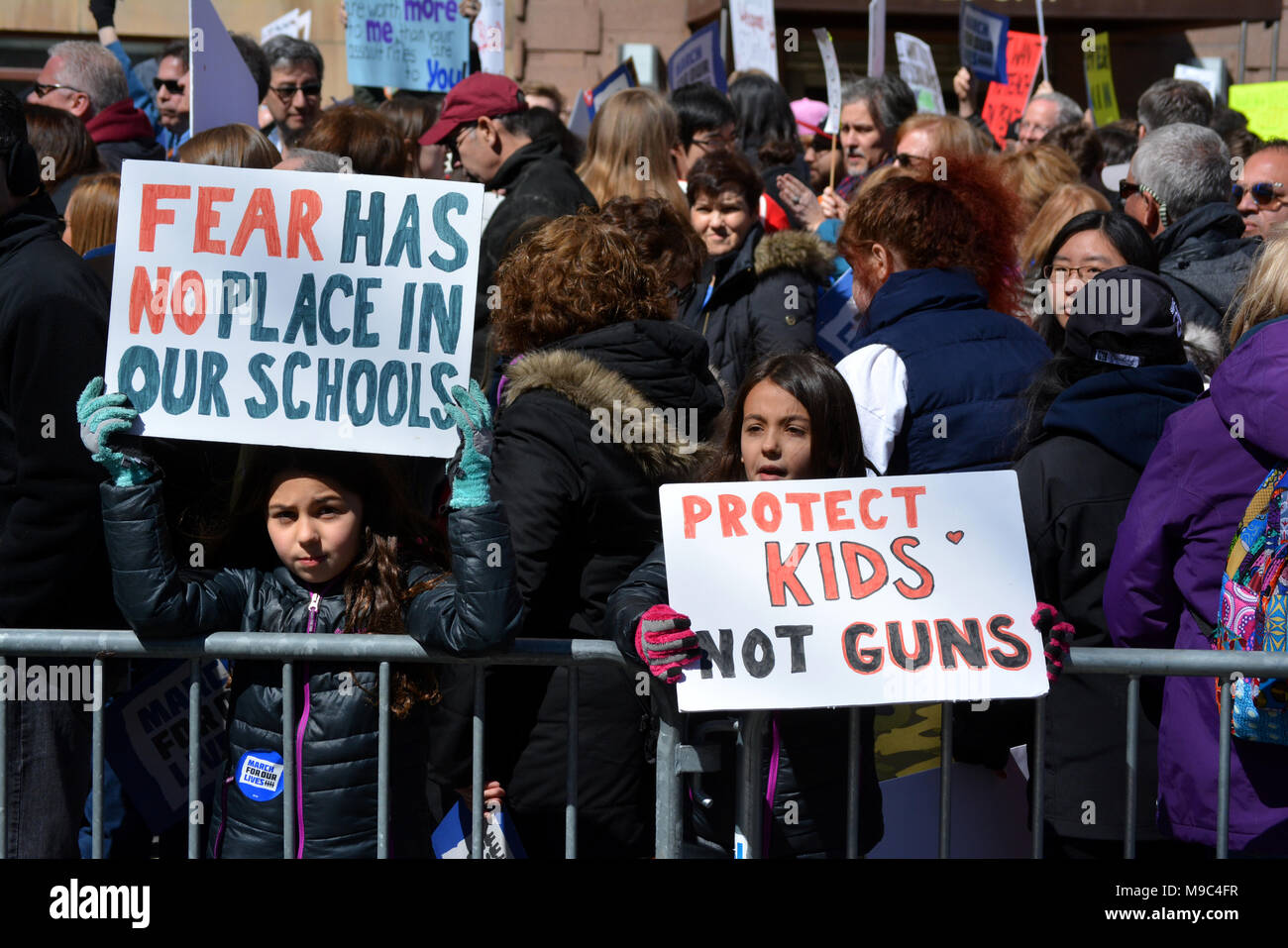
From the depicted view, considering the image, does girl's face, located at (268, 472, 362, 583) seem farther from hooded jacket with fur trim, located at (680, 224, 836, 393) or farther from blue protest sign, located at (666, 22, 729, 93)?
blue protest sign, located at (666, 22, 729, 93)

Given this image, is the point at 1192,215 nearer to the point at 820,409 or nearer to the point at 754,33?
the point at 820,409

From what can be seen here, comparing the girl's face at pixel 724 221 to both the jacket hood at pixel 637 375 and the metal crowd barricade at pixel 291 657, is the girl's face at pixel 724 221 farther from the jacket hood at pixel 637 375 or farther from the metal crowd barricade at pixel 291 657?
the metal crowd barricade at pixel 291 657

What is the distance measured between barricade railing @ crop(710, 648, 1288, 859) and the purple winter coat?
69 mm

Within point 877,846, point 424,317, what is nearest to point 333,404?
point 424,317

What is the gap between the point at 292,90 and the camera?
25.7ft

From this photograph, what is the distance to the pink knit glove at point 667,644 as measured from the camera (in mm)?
2785

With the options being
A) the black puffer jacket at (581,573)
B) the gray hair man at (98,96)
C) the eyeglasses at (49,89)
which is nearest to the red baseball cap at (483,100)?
the gray hair man at (98,96)

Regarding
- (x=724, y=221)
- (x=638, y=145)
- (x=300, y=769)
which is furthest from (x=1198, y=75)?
(x=300, y=769)

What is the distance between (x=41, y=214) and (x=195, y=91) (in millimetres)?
1635

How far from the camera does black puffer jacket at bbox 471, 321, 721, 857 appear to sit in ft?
11.8

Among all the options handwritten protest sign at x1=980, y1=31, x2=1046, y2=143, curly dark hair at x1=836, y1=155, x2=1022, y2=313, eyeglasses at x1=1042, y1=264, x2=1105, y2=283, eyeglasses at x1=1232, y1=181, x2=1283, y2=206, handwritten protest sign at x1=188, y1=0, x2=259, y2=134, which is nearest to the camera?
eyeglasses at x1=1042, y1=264, x2=1105, y2=283


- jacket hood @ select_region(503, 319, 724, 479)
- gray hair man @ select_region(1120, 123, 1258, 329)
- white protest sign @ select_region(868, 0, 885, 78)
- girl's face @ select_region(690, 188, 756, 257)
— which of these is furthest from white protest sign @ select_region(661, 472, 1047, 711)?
white protest sign @ select_region(868, 0, 885, 78)
